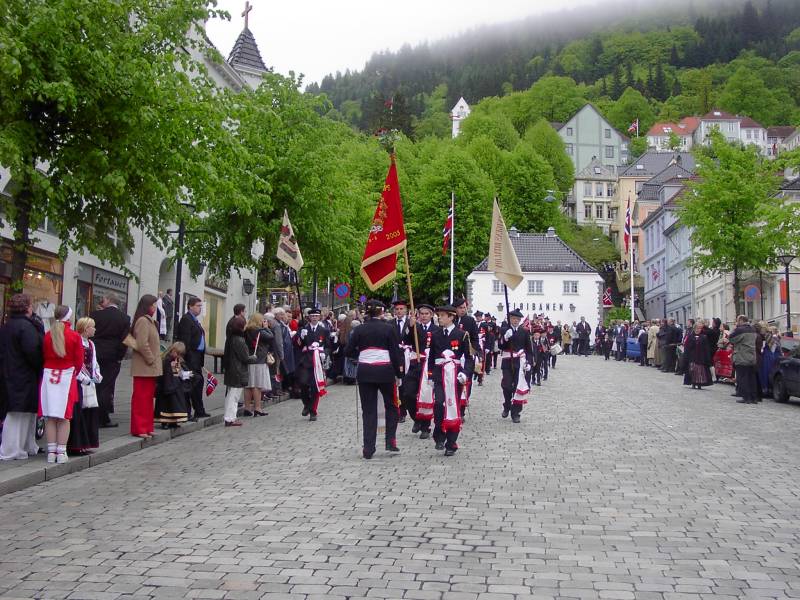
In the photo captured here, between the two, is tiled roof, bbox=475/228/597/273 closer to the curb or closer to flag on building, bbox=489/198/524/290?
flag on building, bbox=489/198/524/290

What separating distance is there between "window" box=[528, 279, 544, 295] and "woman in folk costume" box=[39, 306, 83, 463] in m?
61.7

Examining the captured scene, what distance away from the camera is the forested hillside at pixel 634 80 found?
464 feet

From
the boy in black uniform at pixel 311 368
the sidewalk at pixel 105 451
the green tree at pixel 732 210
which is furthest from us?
the green tree at pixel 732 210

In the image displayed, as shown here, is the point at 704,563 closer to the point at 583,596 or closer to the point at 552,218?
the point at 583,596

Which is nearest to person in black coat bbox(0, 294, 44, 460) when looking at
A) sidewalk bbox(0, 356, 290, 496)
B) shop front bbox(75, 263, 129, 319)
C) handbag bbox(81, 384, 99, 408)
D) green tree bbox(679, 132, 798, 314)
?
sidewalk bbox(0, 356, 290, 496)

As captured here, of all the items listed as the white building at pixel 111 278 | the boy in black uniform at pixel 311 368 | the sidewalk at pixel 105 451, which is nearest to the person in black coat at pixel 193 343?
the sidewalk at pixel 105 451

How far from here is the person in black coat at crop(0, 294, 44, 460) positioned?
10.1 m

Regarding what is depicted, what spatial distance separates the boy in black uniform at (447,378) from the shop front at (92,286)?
46.0ft

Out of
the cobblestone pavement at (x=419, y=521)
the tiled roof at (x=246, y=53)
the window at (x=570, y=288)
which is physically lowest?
the cobblestone pavement at (x=419, y=521)

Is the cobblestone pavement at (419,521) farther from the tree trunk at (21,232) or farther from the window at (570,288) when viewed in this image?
the window at (570,288)

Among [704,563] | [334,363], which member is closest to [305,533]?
[704,563]

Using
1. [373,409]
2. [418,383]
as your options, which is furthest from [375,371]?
[418,383]

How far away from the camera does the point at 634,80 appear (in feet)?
566

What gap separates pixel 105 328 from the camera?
1312cm
